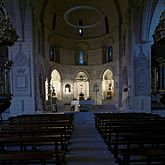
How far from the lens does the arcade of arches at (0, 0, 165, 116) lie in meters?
14.7

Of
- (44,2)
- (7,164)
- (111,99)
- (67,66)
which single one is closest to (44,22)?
(44,2)

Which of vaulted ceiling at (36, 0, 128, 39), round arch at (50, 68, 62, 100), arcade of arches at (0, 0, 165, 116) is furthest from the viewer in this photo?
round arch at (50, 68, 62, 100)

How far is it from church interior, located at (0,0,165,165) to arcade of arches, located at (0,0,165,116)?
0.14ft

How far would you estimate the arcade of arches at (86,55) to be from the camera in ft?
48.2

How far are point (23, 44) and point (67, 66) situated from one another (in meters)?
10.6

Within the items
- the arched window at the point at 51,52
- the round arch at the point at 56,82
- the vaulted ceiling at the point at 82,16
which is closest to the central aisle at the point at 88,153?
the vaulted ceiling at the point at 82,16

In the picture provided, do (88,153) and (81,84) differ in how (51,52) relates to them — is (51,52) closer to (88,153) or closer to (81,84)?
(81,84)

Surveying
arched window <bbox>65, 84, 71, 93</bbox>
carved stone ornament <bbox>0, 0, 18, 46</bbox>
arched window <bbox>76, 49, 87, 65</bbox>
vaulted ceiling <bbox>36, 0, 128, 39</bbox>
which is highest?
vaulted ceiling <bbox>36, 0, 128, 39</bbox>

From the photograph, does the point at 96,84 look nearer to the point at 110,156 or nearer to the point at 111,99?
the point at 111,99

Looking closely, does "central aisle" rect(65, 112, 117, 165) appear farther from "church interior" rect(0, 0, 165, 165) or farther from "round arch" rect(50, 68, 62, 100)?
"round arch" rect(50, 68, 62, 100)

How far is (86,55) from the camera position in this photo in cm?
2611

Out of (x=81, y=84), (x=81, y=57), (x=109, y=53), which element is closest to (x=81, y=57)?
(x=81, y=57)

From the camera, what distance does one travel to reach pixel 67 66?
2531 centimetres

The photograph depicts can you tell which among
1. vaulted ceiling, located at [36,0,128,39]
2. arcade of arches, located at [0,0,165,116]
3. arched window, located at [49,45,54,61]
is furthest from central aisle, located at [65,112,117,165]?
arched window, located at [49,45,54,61]
